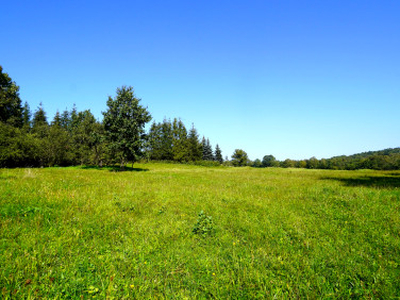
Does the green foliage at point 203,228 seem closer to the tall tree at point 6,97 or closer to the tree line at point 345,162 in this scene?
the tall tree at point 6,97

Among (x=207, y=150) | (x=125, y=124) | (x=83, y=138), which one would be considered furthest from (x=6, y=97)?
(x=207, y=150)

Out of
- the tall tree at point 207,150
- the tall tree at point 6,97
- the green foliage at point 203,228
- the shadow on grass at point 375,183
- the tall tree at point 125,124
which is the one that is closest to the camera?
the green foliage at point 203,228

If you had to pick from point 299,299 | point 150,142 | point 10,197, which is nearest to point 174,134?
point 150,142

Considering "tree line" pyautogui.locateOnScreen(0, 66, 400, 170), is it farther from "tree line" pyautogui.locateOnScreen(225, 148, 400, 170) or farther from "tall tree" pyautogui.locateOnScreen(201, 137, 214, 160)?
"tall tree" pyautogui.locateOnScreen(201, 137, 214, 160)

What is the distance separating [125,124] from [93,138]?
7504 mm

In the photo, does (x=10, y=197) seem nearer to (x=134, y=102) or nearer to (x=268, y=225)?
(x=268, y=225)

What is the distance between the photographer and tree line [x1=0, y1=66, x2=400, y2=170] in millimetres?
28531

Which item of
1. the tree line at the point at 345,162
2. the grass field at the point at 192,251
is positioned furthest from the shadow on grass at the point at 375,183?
the tree line at the point at 345,162

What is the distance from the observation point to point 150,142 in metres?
30.3

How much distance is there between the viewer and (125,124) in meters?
28.3

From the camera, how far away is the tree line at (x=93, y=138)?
28.5 meters

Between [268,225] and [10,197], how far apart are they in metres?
8.93

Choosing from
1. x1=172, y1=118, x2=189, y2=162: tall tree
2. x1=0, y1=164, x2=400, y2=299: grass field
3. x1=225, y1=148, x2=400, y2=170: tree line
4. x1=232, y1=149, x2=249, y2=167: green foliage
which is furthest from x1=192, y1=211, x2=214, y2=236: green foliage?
x1=232, y1=149, x2=249, y2=167: green foliage

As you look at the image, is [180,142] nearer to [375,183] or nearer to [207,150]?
[207,150]
